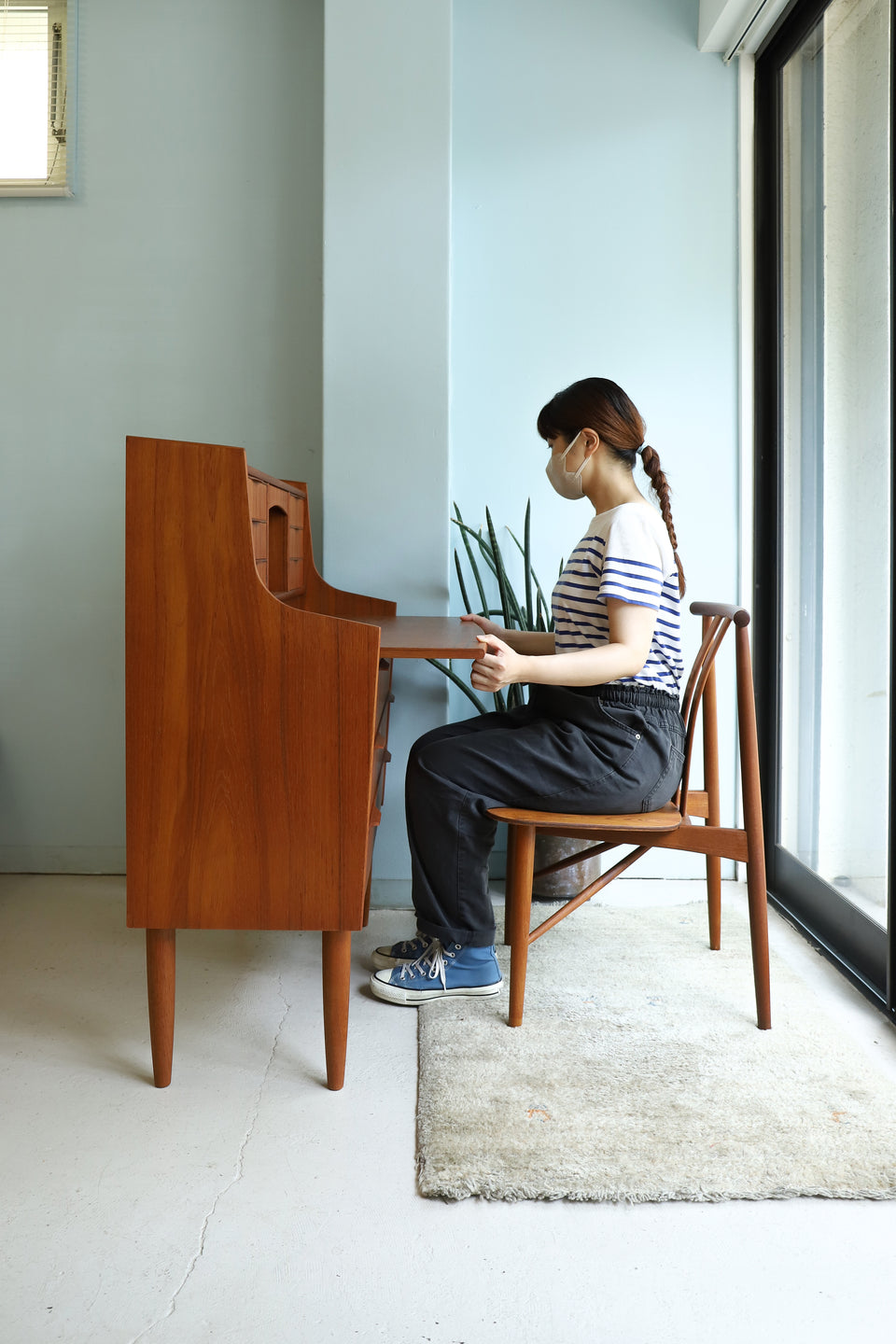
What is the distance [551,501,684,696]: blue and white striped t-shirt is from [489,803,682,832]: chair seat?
0.83ft

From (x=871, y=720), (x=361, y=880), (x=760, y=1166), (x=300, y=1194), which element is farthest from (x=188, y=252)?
(x=760, y=1166)

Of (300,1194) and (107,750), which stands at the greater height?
(107,750)

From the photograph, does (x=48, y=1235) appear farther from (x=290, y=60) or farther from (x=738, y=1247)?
(x=290, y=60)

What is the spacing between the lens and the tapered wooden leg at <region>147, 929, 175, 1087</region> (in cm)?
161

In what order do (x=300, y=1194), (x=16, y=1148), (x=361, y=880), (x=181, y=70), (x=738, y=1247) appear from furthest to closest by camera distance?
(x=181, y=70) → (x=361, y=880) → (x=16, y=1148) → (x=300, y=1194) → (x=738, y=1247)

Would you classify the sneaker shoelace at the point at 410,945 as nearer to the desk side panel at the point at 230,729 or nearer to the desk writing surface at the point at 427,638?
the desk side panel at the point at 230,729

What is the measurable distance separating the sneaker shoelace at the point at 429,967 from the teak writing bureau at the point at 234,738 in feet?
1.15

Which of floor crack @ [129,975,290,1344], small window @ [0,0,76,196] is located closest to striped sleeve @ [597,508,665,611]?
floor crack @ [129,975,290,1344]

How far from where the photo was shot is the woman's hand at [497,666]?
5.43 ft

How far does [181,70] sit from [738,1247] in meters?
3.01

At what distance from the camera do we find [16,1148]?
4.79 ft

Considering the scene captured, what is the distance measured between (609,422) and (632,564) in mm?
324

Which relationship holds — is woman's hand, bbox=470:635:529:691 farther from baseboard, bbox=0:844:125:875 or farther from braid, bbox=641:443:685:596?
baseboard, bbox=0:844:125:875

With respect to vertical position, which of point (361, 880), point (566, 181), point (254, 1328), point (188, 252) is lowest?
point (254, 1328)
